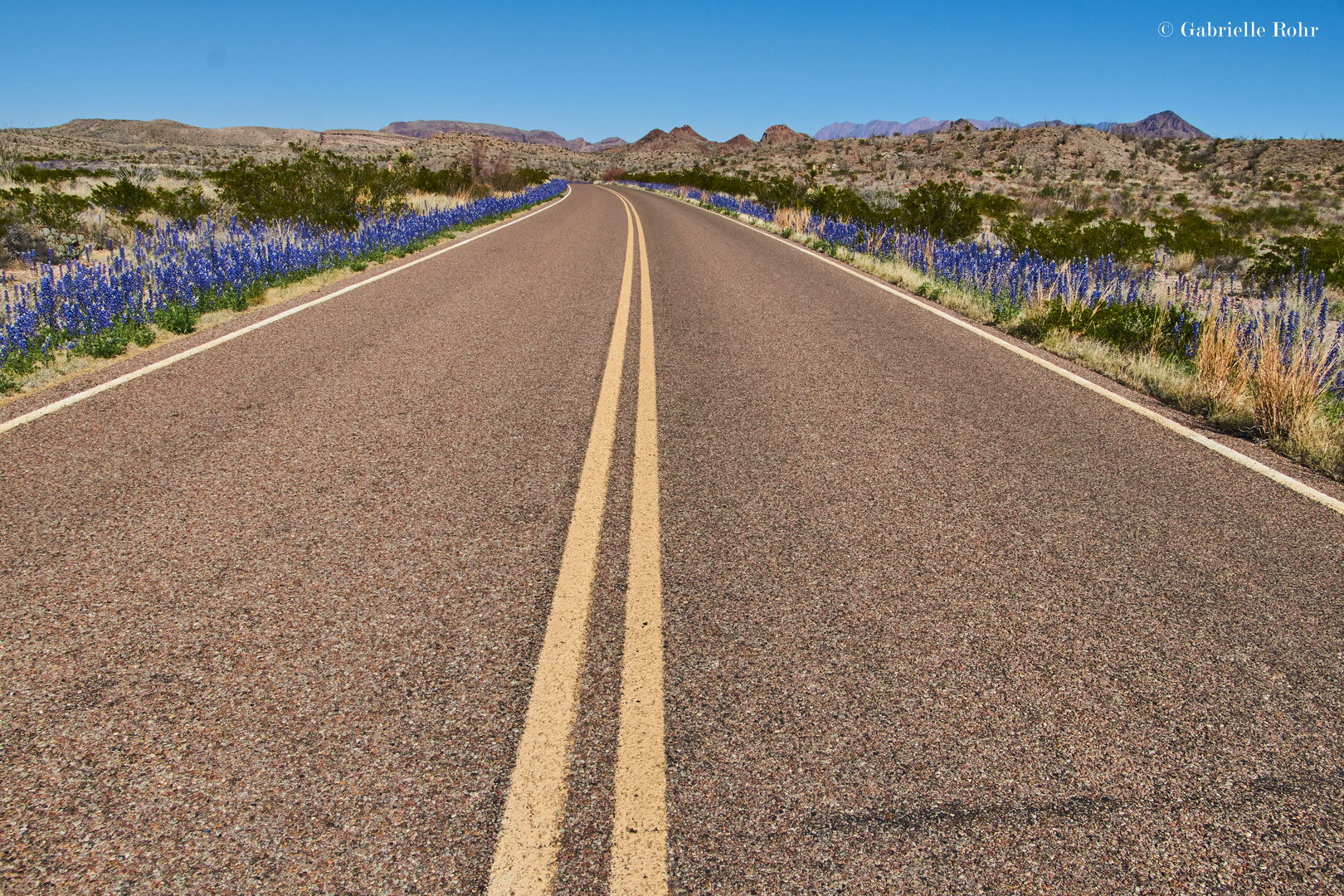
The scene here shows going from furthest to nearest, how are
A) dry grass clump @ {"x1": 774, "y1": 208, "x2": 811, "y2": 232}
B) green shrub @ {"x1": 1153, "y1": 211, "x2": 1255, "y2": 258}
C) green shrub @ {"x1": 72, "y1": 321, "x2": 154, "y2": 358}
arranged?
dry grass clump @ {"x1": 774, "y1": 208, "x2": 811, "y2": 232}
green shrub @ {"x1": 1153, "y1": 211, "x2": 1255, "y2": 258}
green shrub @ {"x1": 72, "y1": 321, "x2": 154, "y2": 358}

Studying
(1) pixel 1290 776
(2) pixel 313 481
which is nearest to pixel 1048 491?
(1) pixel 1290 776

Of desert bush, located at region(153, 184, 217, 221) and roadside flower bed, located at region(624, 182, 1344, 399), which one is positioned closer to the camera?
roadside flower bed, located at region(624, 182, 1344, 399)

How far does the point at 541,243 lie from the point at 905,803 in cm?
1551

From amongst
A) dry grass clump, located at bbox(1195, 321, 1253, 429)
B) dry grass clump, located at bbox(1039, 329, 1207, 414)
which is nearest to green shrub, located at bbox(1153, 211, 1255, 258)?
dry grass clump, located at bbox(1039, 329, 1207, 414)

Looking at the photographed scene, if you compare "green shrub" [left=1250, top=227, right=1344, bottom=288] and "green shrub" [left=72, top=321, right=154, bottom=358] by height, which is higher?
"green shrub" [left=1250, top=227, right=1344, bottom=288]

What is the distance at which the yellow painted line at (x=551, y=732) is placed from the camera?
1742 millimetres

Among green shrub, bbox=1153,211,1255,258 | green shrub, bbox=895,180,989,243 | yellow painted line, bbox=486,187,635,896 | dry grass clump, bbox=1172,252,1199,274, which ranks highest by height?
green shrub, bbox=895,180,989,243

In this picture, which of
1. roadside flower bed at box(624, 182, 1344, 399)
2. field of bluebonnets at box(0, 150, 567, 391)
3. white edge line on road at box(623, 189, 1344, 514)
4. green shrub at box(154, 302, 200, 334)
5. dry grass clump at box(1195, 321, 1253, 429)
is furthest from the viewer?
green shrub at box(154, 302, 200, 334)

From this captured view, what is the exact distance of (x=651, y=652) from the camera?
2504mm

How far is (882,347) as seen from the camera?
721cm

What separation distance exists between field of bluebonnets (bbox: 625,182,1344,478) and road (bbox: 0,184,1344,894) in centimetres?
69

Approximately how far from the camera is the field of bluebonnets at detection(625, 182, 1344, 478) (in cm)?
503

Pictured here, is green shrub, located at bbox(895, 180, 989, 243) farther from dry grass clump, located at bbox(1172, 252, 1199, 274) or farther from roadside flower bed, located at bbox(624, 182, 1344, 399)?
dry grass clump, located at bbox(1172, 252, 1199, 274)

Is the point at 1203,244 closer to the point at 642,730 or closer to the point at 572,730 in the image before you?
the point at 642,730
